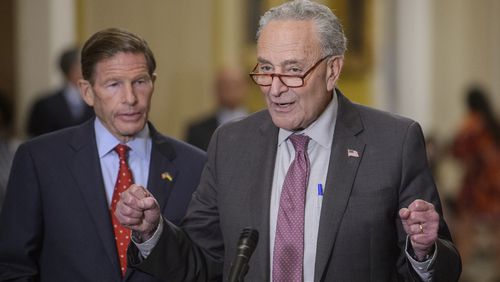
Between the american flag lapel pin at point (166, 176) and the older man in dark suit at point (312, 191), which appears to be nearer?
the older man in dark suit at point (312, 191)

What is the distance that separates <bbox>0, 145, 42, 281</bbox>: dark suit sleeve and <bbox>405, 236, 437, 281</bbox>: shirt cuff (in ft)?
4.00

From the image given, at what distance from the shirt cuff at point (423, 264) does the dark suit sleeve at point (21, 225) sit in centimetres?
122

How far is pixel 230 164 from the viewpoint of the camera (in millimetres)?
3592

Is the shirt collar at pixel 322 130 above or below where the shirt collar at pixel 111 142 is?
above

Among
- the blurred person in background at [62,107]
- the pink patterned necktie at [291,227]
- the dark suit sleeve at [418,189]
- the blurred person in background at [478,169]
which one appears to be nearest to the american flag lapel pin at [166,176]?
the pink patterned necktie at [291,227]

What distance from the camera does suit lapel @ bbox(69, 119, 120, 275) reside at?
143 inches

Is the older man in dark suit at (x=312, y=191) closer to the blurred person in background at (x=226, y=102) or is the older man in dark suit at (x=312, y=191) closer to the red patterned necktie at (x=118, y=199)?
the red patterned necktie at (x=118, y=199)

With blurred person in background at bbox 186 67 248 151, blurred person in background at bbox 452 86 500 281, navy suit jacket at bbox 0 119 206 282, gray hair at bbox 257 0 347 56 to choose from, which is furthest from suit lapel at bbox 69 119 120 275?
blurred person in background at bbox 452 86 500 281

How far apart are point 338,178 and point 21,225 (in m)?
1.06

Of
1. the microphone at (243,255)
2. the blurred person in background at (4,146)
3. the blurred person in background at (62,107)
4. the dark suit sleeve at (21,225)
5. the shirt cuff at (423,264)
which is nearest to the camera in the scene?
the microphone at (243,255)

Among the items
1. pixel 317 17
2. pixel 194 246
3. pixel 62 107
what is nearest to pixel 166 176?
pixel 194 246

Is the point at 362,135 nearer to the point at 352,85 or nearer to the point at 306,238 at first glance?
the point at 306,238

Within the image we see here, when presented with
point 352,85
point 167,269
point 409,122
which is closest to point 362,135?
point 409,122

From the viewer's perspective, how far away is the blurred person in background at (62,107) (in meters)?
6.88
